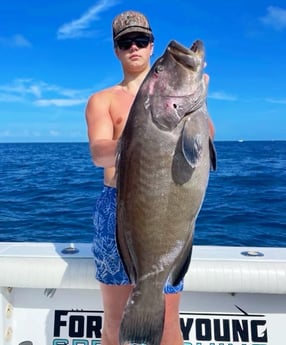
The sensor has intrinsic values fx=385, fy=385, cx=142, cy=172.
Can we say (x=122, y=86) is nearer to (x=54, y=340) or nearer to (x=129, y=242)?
(x=129, y=242)

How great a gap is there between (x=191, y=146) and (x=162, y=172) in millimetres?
167

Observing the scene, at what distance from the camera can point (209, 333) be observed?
10.4 feet

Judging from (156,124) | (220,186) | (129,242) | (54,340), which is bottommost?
(54,340)

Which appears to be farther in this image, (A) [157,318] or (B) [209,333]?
(B) [209,333]

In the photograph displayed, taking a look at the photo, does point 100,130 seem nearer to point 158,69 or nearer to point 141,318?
point 158,69

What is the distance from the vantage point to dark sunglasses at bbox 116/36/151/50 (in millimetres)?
2314

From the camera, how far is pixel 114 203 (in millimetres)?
2318

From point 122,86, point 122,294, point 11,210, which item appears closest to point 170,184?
point 122,294

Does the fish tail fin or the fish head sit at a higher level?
the fish head

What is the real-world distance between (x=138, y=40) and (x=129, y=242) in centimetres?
124

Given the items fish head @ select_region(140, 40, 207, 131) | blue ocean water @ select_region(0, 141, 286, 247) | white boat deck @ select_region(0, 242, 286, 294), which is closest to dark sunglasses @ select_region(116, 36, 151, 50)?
fish head @ select_region(140, 40, 207, 131)

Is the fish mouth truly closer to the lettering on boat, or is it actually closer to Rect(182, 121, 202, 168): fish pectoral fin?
Rect(182, 121, 202, 168): fish pectoral fin

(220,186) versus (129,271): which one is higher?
(220,186)

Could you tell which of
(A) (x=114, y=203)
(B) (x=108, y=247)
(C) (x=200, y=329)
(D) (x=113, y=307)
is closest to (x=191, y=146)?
(A) (x=114, y=203)
